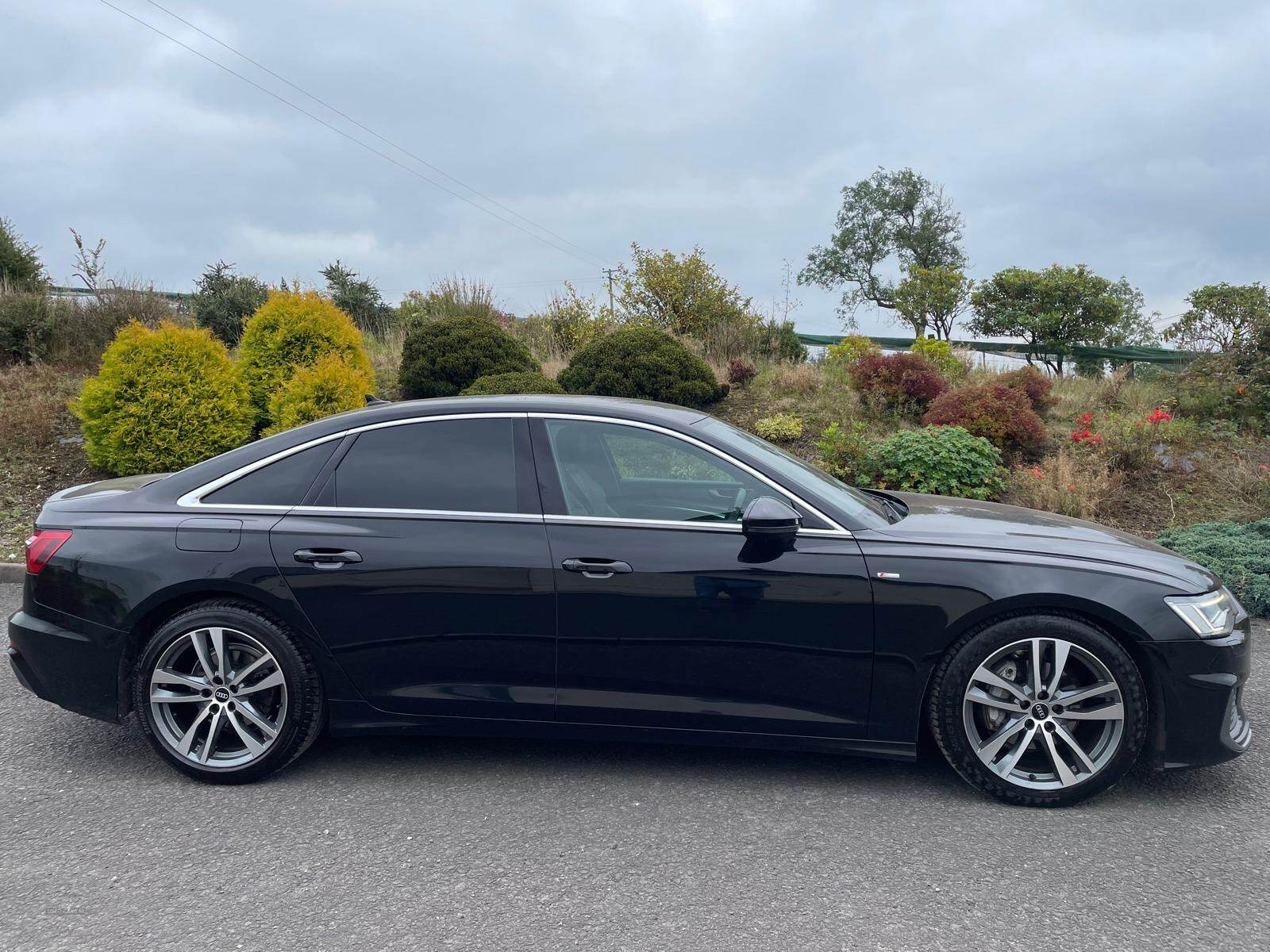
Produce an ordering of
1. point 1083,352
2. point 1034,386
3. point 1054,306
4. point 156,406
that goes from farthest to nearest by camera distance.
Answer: point 1054,306, point 1083,352, point 1034,386, point 156,406

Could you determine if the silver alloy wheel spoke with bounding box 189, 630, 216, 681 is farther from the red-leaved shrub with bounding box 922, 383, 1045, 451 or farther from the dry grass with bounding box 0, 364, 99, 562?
the red-leaved shrub with bounding box 922, 383, 1045, 451

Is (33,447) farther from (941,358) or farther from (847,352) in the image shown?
(941,358)

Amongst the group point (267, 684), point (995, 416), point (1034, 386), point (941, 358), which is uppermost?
point (941, 358)

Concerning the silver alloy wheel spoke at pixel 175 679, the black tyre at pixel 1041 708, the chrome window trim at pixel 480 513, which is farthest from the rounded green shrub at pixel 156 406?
the black tyre at pixel 1041 708

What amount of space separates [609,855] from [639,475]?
1564 millimetres

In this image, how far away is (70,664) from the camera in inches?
151

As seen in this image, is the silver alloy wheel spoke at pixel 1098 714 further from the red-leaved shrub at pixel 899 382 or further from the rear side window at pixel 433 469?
the red-leaved shrub at pixel 899 382

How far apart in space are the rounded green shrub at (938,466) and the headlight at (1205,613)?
16.7ft

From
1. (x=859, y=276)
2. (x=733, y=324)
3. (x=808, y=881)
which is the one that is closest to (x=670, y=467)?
(x=808, y=881)

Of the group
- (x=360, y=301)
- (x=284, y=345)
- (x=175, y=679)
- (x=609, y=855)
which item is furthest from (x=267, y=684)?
(x=360, y=301)

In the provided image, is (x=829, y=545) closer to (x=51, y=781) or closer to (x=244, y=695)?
(x=244, y=695)

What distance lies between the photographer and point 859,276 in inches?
1735

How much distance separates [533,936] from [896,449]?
707 cm

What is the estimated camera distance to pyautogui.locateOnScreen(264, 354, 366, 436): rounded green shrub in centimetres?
939
